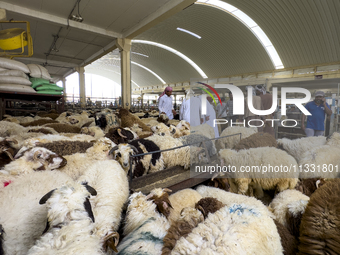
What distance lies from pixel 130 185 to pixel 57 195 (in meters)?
0.92

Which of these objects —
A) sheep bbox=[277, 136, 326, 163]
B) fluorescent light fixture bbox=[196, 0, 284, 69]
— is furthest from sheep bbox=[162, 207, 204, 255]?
fluorescent light fixture bbox=[196, 0, 284, 69]

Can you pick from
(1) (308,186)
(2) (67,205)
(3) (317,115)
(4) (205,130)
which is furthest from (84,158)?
(3) (317,115)

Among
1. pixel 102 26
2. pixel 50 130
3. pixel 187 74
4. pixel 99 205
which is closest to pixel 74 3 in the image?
pixel 102 26

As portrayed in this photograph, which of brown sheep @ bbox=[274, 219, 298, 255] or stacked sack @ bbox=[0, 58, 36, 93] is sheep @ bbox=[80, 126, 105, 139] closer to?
stacked sack @ bbox=[0, 58, 36, 93]

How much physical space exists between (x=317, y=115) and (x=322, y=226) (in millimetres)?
3886

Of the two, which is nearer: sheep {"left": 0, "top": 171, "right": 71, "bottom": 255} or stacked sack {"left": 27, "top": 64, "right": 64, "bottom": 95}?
sheep {"left": 0, "top": 171, "right": 71, "bottom": 255}

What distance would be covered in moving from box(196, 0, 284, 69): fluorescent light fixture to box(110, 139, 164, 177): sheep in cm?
1230

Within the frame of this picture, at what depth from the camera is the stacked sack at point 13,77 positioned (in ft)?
19.8

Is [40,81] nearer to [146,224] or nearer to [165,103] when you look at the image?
[165,103]

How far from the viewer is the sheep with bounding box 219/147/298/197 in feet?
8.94

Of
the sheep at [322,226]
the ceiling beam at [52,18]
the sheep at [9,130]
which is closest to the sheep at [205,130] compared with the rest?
the sheep at [322,226]

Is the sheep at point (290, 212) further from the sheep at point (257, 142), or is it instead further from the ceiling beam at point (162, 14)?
the ceiling beam at point (162, 14)

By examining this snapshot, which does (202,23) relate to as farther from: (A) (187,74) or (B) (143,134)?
(B) (143,134)

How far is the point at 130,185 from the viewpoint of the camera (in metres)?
2.38
